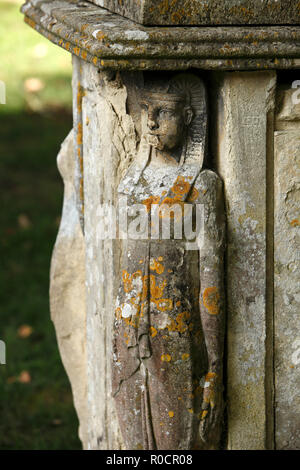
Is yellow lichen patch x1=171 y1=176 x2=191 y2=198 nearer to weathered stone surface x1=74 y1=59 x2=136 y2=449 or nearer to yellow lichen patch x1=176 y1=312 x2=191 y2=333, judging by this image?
weathered stone surface x1=74 y1=59 x2=136 y2=449

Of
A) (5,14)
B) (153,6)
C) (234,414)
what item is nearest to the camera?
(153,6)

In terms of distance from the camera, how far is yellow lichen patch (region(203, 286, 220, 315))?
10.4 feet

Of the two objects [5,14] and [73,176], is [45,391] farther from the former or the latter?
[5,14]

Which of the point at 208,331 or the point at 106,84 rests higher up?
the point at 106,84

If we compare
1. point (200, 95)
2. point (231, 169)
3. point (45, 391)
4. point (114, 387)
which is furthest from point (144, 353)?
point (45, 391)

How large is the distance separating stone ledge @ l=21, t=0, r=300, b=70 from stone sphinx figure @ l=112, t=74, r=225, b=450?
0.57 ft

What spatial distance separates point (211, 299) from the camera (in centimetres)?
316

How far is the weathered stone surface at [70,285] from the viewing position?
13.0ft

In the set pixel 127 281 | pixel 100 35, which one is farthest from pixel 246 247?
pixel 100 35

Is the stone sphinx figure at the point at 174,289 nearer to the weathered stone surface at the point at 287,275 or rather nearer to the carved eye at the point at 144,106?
the carved eye at the point at 144,106

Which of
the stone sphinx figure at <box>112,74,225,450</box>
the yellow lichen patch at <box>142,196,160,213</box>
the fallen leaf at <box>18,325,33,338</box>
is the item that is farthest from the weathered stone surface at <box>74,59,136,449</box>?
the fallen leaf at <box>18,325,33,338</box>

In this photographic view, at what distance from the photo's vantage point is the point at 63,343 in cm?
409

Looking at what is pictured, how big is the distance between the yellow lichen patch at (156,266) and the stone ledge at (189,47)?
673 mm

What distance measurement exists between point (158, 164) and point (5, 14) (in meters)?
8.05
